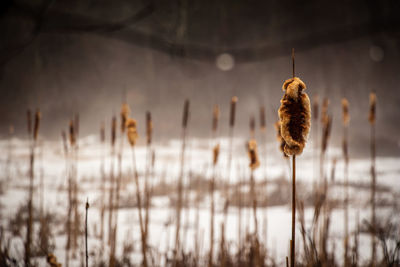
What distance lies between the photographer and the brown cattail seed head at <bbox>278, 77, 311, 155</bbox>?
382 millimetres

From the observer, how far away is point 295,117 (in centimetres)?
39

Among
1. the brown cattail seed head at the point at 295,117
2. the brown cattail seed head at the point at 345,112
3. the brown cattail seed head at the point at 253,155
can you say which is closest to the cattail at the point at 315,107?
the brown cattail seed head at the point at 345,112

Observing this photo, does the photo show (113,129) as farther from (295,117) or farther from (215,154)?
(295,117)

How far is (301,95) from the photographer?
0.39 meters

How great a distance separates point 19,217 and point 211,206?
1544 millimetres

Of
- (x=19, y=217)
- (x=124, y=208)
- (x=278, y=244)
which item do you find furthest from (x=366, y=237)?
(x=19, y=217)

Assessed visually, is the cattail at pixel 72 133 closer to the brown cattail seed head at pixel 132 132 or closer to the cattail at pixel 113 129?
the cattail at pixel 113 129

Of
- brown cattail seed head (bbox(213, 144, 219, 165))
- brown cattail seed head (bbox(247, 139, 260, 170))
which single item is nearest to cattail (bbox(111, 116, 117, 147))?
brown cattail seed head (bbox(213, 144, 219, 165))

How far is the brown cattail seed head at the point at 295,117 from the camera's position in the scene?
1.25ft

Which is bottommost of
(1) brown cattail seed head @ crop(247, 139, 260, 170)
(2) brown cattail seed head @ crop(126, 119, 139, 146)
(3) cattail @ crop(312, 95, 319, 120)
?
(1) brown cattail seed head @ crop(247, 139, 260, 170)

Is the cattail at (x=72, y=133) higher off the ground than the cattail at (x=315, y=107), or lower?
lower

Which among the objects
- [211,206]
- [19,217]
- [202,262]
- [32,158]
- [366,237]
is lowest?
[202,262]

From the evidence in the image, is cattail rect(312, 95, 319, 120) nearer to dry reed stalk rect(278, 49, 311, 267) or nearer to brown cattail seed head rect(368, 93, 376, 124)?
brown cattail seed head rect(368, 93, 376, 124)

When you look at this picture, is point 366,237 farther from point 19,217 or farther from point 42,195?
point 19,217
